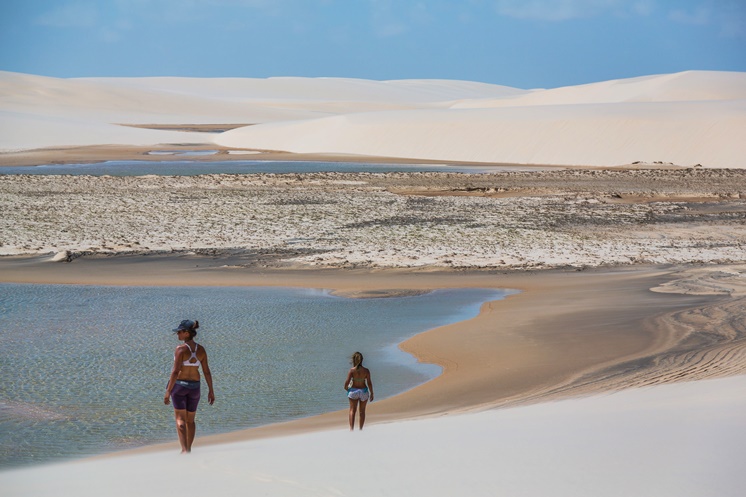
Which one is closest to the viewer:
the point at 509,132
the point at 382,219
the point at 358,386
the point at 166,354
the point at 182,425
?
the point at 182,425

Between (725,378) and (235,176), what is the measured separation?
27.1 metres

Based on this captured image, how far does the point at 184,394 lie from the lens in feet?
21.8

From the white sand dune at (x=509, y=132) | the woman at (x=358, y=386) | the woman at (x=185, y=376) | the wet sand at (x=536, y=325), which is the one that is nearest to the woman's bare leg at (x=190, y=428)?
the woman at (x=185, y=376)

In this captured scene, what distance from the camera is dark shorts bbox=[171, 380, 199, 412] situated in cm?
663

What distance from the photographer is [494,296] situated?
48.5 feet

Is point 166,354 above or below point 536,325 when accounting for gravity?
below

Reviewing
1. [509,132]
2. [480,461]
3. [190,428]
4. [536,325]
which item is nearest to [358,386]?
[190,428]

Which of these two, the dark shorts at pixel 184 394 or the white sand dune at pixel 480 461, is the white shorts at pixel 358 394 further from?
the dark shorts at pixel 184 394

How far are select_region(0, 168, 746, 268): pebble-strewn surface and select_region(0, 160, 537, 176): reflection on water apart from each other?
4.47 metres

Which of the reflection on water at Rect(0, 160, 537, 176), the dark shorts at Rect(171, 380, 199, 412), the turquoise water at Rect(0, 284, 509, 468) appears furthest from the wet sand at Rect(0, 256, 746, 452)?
the reflection on water at Rect(0, 160, 537, 176)

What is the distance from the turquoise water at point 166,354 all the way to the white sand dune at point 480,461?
1.23 metres

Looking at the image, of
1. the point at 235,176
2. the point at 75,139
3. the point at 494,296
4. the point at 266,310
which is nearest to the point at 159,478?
the point at 266,310

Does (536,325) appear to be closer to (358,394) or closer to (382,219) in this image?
(358,394)

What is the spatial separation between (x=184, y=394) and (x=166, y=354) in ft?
14.6
